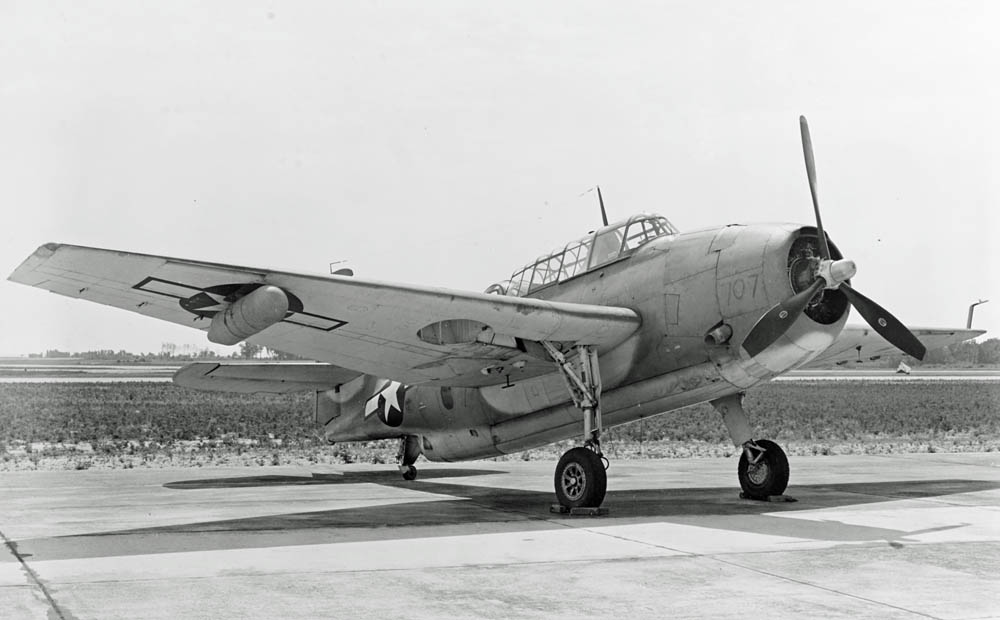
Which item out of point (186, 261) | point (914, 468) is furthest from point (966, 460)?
point (186, 261)

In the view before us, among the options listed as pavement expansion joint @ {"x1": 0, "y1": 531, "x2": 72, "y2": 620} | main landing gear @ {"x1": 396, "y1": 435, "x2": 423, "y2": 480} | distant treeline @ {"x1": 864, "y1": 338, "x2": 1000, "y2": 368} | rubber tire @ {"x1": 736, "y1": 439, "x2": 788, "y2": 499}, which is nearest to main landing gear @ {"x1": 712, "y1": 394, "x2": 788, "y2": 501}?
rubber tire @ {"x1": 736, "y1": 439, "x2": 788, "y2": 499}

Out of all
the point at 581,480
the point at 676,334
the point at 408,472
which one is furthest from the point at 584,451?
the point at 408,472

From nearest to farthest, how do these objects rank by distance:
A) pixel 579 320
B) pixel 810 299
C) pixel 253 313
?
pixel 253 313
pixel 810 299
pixel 579 320

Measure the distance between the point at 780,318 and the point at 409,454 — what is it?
7.90 m

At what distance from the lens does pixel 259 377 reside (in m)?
16.4

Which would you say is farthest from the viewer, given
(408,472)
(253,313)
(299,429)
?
(299,429)

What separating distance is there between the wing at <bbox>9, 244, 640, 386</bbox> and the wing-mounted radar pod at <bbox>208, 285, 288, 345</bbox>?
182mm

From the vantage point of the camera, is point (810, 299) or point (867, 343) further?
point (867, 343)

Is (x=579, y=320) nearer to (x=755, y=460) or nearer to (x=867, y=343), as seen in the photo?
(x=755, y=460)

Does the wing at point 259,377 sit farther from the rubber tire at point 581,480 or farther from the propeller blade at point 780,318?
the propeller blade at point 780,318

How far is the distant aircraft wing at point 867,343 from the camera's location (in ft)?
50.0

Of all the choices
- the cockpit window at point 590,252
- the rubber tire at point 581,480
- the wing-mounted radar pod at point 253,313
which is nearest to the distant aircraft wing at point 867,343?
the cockpit window at point 590,252

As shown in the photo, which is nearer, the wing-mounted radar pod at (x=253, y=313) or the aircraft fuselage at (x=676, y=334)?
the wing-mounted radar pod at (x=253, y=313)

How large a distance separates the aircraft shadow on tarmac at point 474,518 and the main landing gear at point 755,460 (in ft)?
0.81
